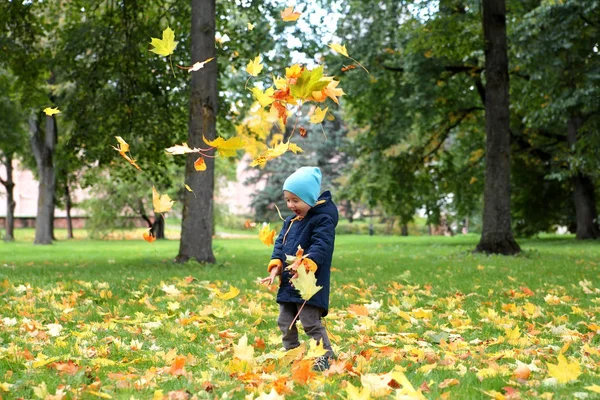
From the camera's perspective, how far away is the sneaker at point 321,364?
438cm

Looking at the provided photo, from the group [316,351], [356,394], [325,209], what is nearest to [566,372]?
[356,394]

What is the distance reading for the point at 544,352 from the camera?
493 centimetres

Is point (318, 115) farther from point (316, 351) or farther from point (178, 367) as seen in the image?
point (178, 367)

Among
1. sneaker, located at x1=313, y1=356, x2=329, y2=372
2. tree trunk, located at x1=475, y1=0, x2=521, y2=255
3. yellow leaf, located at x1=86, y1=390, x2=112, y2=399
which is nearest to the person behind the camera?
yellow leaf, located at x1=86, y1=390, x2=112, y2=399

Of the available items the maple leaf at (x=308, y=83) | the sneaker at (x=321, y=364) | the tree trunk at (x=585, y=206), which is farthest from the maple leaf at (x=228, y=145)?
the tree trunk at (x=585, y=206)

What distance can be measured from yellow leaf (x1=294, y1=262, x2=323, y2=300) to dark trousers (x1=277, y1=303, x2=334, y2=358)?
0.38 metres

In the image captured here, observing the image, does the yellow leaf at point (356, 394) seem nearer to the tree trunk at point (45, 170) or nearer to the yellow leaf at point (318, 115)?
the yellow leaf at point (318, 115)

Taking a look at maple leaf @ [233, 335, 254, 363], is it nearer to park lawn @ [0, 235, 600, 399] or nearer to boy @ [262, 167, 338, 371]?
park lawn @ [0, 235, 600, 399]

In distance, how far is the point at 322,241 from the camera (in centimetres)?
445

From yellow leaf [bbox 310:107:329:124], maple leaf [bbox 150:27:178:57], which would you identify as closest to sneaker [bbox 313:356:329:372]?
yellow leaf [bbox 310:107:329:124]

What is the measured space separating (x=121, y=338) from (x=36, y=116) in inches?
942

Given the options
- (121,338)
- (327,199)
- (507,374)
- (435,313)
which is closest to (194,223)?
(435,313)

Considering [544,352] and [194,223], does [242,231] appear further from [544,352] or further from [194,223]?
[544,352]

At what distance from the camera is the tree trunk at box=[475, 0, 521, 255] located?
1611 cm
